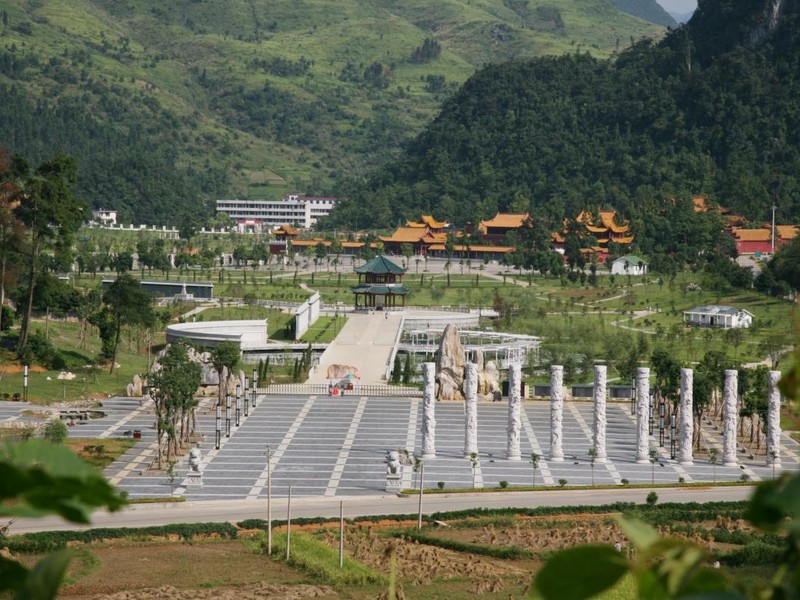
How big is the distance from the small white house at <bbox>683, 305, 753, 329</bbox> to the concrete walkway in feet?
49.1

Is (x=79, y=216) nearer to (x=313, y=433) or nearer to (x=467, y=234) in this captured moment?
(x=313, y=433)

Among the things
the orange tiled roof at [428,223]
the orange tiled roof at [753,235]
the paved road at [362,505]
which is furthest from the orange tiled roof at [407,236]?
the paved road at [362,505]

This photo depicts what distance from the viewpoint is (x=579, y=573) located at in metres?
2.59

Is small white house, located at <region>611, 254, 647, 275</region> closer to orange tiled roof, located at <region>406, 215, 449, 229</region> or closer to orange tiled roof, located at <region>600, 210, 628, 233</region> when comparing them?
orange tiled roof, located at <region>600, 210, 628, 233</region>

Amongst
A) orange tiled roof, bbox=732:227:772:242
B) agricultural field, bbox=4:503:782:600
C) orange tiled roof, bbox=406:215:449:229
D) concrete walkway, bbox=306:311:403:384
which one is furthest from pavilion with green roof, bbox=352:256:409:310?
agricultural field, bbox=4:503:782:600

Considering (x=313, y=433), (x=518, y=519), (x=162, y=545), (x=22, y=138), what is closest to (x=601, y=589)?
(x=162, y=545)

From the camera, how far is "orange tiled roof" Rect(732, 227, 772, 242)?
111 metres

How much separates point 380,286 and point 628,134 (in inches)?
2541

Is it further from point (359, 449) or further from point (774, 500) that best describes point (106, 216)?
point (774, 500)

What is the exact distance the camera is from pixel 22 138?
158 m

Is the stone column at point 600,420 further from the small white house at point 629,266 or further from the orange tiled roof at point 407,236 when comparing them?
the orange tiled roof at point 407,236

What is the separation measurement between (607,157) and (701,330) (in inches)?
2758

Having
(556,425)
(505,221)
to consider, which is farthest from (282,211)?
(556,425)

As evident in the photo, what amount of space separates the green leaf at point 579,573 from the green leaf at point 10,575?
0.96m
